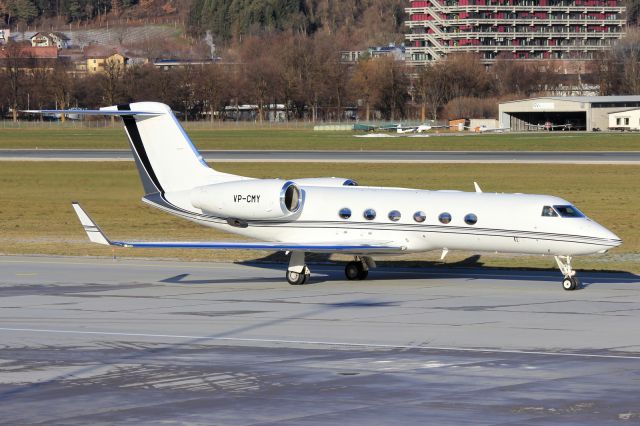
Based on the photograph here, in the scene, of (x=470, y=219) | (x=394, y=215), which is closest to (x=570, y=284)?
(x=470, y=219)

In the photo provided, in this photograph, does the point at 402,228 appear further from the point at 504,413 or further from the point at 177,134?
the point at 504,413

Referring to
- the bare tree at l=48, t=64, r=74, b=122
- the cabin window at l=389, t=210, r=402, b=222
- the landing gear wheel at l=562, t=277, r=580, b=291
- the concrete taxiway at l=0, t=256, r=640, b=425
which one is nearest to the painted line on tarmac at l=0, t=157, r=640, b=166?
the concrete taxiway at l=0, t=256, r=640, b=425

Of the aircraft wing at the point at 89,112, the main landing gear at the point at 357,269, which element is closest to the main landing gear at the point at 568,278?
the main landing gear at the point at 357,269

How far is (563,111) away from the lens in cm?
13538

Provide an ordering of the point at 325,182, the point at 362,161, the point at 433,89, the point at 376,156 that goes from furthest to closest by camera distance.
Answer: the point at 433,89, the point at 376,156, the point at 362,161, the point at 325,182

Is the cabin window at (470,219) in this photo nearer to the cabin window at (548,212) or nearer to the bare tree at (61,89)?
the cabin window at (548,212)

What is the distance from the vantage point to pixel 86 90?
196625 mm

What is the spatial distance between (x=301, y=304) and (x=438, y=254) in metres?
10.8

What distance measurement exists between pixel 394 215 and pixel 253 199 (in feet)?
12.3

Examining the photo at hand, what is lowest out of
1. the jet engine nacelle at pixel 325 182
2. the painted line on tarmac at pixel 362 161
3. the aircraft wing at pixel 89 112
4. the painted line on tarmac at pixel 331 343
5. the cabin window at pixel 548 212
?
the painted line on tarmac at pixel 331 343

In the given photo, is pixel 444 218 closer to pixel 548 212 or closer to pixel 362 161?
pixel 548 212

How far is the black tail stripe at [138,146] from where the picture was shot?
Answer: 33.6 metres

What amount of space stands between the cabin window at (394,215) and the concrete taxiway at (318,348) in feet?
5.86

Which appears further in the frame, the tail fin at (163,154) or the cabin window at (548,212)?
the tail fin at (163,154)
